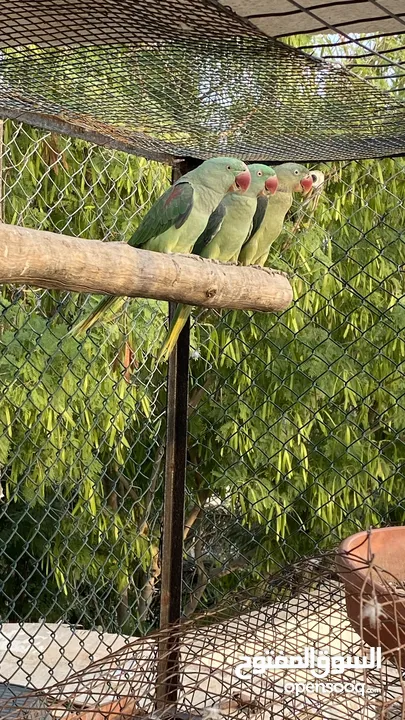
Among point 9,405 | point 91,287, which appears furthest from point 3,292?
point 91,287

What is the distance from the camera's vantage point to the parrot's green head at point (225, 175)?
1438mm

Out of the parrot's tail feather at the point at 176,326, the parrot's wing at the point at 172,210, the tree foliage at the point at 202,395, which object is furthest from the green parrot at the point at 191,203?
the tree foliage at the point at 202,395

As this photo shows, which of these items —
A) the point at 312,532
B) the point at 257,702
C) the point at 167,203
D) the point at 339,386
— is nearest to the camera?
the point at 257,702

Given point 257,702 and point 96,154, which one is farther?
point 96,154

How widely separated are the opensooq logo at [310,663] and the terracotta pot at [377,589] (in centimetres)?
3

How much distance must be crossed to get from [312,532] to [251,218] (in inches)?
73.0

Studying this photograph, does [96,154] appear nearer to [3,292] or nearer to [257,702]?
[3,292]

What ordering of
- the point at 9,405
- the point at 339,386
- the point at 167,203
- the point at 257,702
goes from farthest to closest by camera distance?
the point at 339,386, the point at 9,405, the point at 167,203, the point at 257,702

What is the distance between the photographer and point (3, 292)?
94.2 inches

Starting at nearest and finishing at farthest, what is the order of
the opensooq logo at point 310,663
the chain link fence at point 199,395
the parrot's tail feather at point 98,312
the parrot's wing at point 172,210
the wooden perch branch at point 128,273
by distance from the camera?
the wooden perch branch at point 128,273 → the opensooq logo at point 310,663 → the parrot's tail feather at point 98,312 → the parrot's wing at point 172,210 → the chain link fence at point 199,395

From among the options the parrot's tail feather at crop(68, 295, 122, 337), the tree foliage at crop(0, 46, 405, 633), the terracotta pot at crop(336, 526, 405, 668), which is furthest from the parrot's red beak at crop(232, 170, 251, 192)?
the tree foliage at crop(0, 46, 405, 633)

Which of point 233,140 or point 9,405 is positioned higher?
point 233,140

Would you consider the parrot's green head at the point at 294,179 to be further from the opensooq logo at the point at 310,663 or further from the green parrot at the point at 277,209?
the opensooq logo at the point at 310,663

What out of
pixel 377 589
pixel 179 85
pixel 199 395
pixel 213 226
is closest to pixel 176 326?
pixel 213 226
